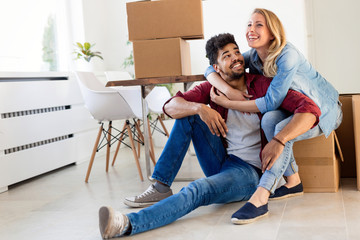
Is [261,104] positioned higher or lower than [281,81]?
lower

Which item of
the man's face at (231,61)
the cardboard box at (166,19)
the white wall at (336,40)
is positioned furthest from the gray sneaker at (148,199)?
the white wall at (336,40)

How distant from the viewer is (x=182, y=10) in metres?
2.92

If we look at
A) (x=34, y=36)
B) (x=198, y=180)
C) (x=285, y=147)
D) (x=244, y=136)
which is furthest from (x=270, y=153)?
(x=34, y=36)

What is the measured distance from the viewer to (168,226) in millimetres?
2035

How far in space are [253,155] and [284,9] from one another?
3232 mm

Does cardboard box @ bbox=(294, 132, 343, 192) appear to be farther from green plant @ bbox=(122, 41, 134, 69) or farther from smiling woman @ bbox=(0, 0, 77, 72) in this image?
green plant @ bbox=(122, 41, 134, 69)

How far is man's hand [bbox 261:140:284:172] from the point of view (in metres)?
2.12

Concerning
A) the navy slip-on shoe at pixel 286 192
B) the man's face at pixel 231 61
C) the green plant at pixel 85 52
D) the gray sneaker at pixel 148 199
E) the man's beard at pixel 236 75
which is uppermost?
the green plant at pixel 85 52

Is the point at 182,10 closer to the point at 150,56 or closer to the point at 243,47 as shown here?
the point at 150,56

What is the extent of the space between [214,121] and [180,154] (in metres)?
0.24

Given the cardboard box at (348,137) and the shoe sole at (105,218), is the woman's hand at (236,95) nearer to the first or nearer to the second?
the cardboard box at (348,137)

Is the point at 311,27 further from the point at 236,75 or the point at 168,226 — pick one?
the point at 168,226

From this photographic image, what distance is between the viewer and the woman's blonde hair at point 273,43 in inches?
88.8

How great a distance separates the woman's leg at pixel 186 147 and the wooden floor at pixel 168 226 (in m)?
0.24
